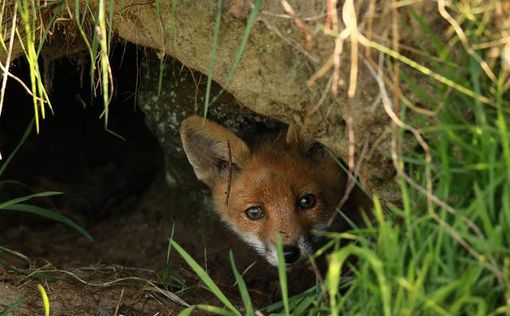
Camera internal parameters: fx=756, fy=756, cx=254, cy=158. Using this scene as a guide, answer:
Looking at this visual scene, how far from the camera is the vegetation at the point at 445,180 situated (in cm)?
249

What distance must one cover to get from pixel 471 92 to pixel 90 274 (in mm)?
2488

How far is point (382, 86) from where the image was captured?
2.70 m

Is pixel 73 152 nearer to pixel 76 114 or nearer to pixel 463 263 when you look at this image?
pixel 76 114

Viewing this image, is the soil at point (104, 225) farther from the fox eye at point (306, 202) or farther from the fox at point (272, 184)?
the fox eye at point (306, 202)

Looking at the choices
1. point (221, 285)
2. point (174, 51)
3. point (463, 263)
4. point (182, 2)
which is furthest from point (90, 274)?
point (463, 263)

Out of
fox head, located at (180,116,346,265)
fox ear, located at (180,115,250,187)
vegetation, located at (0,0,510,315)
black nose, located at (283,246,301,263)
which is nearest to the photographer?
vegetation, located at (0,0,510,315)

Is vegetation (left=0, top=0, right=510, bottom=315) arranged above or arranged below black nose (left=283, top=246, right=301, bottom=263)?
above

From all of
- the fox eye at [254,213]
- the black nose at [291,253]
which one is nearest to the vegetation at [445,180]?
the black nose at [291,253]

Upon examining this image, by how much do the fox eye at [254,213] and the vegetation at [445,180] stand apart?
1.30 m

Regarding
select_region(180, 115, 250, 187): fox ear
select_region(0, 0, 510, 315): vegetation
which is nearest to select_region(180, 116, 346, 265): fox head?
select_region(180, 115, 250, 187): fox ear

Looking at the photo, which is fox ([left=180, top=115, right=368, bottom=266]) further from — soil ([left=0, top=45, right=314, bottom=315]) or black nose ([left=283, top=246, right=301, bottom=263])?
soil ([left=0, top=45, right=314, bottom=315])

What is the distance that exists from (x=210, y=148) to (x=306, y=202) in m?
0.66

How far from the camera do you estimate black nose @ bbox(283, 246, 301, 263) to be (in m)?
3.85

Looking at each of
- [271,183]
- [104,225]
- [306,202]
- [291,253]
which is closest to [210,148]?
[271,183]
